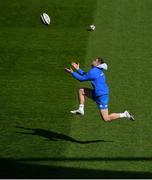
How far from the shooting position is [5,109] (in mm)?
21250

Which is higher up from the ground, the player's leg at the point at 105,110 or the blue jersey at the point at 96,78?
the blue jersey at the point at 96,78

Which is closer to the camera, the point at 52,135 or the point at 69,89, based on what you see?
the point at 52,135

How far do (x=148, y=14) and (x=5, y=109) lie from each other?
1118 cm

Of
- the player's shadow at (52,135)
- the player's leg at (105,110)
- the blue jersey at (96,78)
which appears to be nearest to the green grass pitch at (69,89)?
the player's shadow at (52,135)

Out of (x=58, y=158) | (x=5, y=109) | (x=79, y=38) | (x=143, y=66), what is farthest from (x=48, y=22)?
(x=58, y=158)

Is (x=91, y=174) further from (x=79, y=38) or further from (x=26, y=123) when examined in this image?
(x=79, y=38)

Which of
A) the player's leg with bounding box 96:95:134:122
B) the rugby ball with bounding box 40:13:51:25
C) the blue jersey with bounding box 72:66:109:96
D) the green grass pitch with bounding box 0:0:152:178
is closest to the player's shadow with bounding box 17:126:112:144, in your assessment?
the green grass pitch with bounding box 0:0:152:178

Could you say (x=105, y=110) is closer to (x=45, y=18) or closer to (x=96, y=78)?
(x=96, y=78)

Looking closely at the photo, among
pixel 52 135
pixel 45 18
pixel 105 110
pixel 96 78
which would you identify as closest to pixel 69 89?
pixel 52 135

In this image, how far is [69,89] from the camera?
22812 millimetres

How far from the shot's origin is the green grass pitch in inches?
697

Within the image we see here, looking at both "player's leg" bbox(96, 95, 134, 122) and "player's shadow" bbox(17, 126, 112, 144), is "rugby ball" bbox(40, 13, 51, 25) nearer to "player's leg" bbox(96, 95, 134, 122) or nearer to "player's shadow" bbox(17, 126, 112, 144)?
"player's shadow" bbox(17, 126, 112, 144)

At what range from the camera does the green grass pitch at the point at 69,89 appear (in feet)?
58.1

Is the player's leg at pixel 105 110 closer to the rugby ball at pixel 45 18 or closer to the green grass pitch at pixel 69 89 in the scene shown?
the green grass pitch at pixel 69 89
